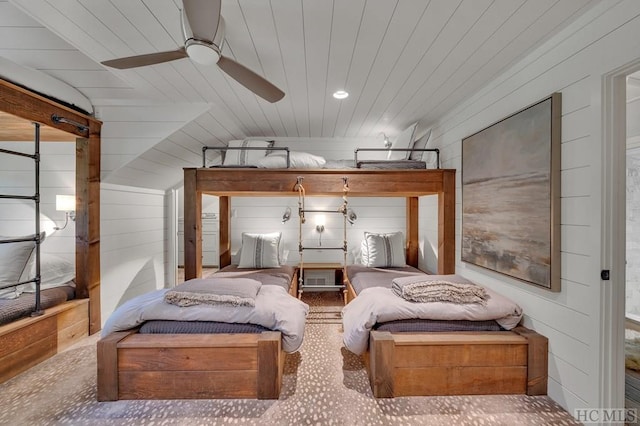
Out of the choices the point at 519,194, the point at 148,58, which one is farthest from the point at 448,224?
the point at 148,58

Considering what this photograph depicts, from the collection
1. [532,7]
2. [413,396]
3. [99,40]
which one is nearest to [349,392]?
[413,396]

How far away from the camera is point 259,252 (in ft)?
11.4

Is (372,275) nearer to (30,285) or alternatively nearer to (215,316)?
(215,316)

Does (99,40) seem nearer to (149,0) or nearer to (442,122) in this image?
(149,0)

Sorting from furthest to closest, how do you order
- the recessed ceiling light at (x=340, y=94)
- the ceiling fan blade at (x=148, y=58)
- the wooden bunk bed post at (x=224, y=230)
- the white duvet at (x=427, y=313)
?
the wooden bunk bed post at (x=224, y=230) → the recessed ceiling light at (x=340, y=94) → the white duvet at (x=427, y=313) → the ceiling fan blade at (x=148, y=58)

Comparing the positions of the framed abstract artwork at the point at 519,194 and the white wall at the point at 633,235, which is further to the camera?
the white wall at the point at 633,235

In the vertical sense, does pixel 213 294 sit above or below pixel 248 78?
below

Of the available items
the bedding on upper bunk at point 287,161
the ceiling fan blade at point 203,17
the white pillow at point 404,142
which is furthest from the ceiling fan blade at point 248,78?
the white pillow at point 404,142

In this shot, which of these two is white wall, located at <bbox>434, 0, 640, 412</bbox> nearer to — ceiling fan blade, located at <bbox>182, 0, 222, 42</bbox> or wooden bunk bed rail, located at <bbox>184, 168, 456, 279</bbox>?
wooden bunk bed rail, located at <bbox>184, 168, 456, 279</bbox>

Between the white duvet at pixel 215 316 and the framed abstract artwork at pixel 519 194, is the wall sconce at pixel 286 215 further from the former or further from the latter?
the framed abstract artwork at pixel 519 194

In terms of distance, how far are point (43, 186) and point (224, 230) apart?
1881mm

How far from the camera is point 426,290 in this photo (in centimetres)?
204

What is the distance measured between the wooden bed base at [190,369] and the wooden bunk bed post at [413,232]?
2.67 m

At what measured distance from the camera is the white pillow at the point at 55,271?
259 centimetres
